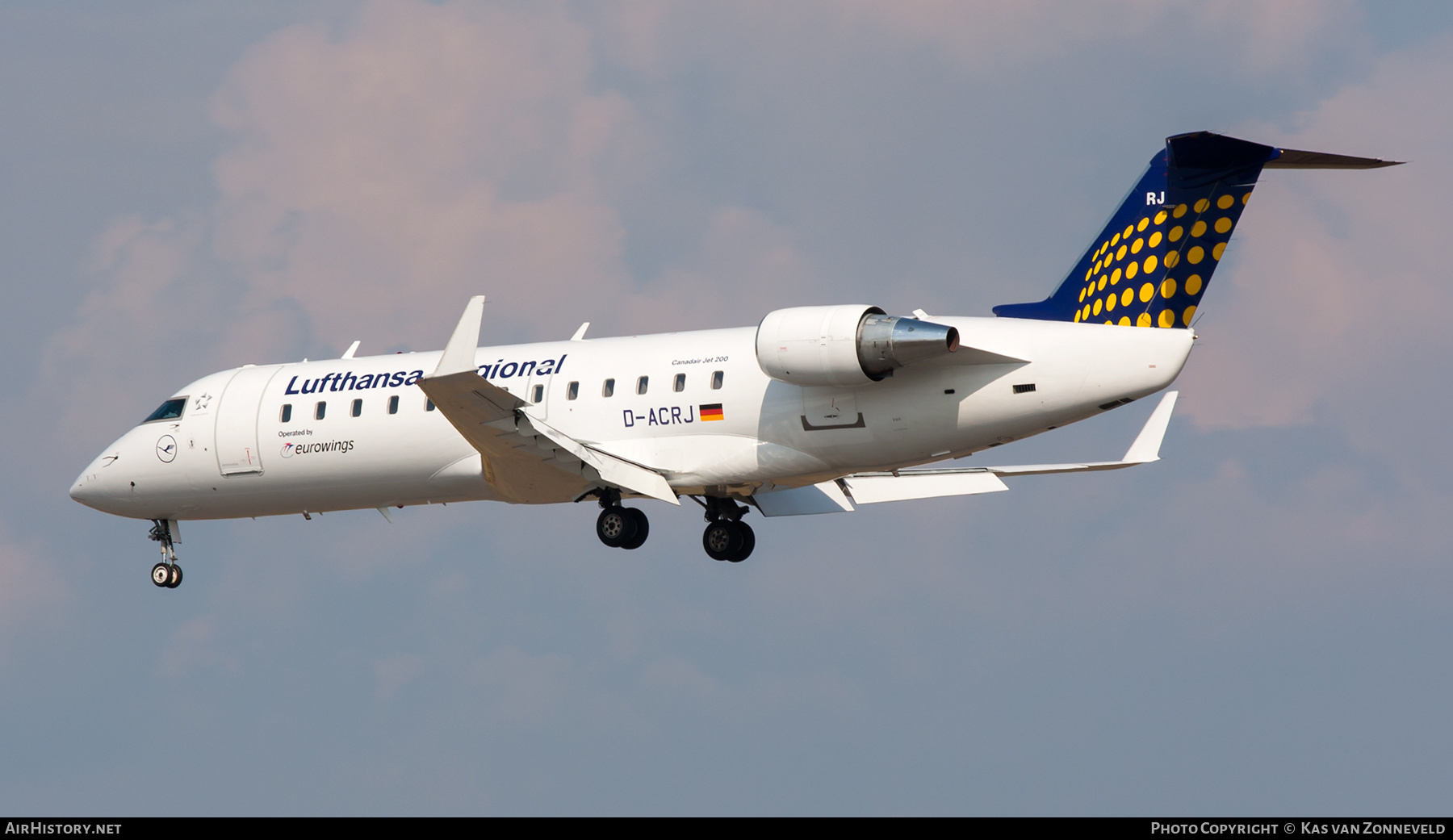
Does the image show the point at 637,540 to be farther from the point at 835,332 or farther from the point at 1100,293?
the point at 1100,293

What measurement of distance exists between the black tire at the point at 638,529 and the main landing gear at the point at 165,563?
8147 mm

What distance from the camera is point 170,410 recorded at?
28.6 m

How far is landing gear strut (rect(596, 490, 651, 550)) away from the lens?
2552 centimetres

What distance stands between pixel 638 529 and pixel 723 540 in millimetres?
1588

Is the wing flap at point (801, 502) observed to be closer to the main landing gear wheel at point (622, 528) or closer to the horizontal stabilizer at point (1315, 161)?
the main landing gear wheel at point (622, 528)

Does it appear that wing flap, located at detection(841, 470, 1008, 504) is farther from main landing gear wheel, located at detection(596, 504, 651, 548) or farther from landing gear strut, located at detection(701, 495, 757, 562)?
main landing gear wheel, located at detection(596, 504, 651, 548)

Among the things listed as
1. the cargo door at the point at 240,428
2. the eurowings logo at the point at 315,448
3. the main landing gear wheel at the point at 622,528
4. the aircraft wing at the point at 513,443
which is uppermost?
the cargo door at the point at 240,428

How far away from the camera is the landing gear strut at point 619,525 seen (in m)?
25.5

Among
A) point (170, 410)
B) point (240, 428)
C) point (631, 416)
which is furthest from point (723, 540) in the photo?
point (170, 410)

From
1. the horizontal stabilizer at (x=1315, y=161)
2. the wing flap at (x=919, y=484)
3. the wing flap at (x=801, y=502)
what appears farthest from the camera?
the wing flap at (x=801, y=502)

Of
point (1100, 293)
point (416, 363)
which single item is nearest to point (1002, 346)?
point (1100, 293)

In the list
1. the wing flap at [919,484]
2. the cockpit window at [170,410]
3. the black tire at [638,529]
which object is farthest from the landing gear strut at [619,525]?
the cockpit window at [170,410]

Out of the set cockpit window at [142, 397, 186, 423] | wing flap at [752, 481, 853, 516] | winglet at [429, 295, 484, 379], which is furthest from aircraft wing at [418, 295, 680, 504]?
cockpit window at [142, 397, 186, 423]

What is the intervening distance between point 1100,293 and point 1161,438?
11.5 feet
